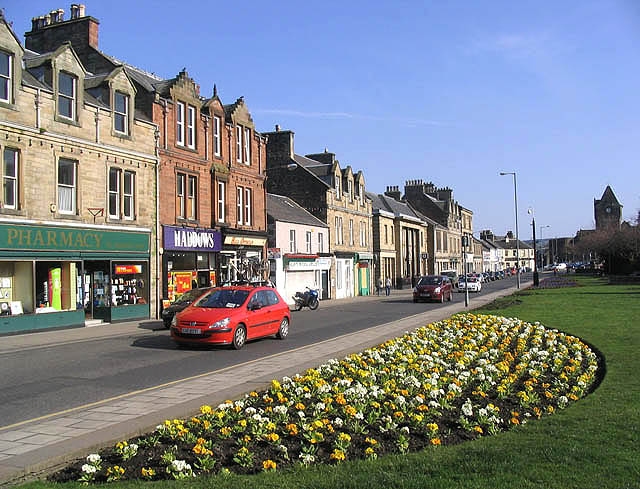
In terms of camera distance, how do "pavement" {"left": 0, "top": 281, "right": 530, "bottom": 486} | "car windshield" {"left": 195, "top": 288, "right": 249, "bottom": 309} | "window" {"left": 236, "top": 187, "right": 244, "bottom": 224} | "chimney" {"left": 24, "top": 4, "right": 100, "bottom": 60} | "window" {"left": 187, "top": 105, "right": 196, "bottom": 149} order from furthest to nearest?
"window" {"left": 236, "top": 187, "right": 244, "bottom": 224}
"window" {"left": 187, "top": 105, "right": 196, "bottom": 149}
"chimney" {"left": 24, "top": 4, "right": 100, "bottom": 60}
"car windshield" {"left": 195, "top": 288, "right": 249, "bottom": 309}
"pavement" {"left": 0, "top": 281, "right": 530, "bottom": 486}

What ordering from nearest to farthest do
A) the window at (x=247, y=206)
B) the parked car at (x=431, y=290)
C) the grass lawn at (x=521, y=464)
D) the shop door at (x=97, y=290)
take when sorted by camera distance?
the grass lawn at (x=521, y=464) → the shop door at (x=97, y=290) → the window at (x=247, y=206) → the parked car at (x=431, y=290)

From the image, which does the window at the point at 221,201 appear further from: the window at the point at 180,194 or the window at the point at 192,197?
the window at the point at 180,194

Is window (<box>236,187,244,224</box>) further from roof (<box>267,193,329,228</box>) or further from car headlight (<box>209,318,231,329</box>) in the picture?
car headlight (<box>209,318,231,329</box>)

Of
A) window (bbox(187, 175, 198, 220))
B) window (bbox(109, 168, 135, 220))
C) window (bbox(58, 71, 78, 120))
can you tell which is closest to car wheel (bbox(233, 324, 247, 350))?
window (bbox(109, 168, 135, 220))

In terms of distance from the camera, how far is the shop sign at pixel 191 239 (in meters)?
28.2

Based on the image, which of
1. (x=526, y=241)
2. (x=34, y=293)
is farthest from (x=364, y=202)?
(x=526, y=241)

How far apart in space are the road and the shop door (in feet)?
14.7

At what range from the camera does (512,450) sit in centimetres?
586

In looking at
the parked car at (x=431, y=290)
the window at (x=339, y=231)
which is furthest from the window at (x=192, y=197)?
the window at (x=339, y=231)

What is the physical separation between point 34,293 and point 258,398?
1485 centimetres

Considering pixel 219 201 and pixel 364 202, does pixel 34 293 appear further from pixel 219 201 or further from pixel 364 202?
pixel 364 202

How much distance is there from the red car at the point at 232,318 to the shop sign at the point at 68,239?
7606 millimetres

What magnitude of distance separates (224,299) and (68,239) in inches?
349

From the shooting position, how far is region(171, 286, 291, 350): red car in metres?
15.4
